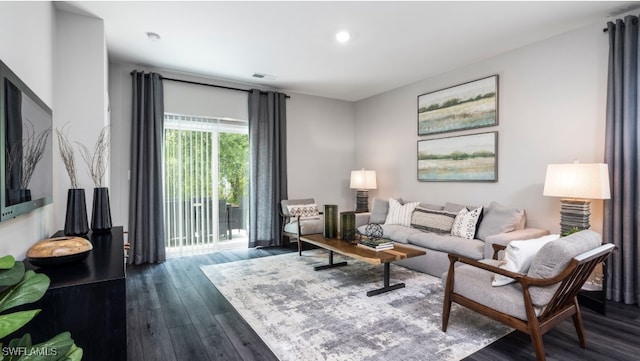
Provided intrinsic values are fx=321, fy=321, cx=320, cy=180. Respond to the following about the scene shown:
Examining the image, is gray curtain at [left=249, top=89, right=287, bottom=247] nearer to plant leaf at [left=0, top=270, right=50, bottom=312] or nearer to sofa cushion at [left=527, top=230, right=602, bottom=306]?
sofa cushion at [left=527, top=230, right=602, bottom=306]

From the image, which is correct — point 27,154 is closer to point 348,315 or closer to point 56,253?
point 56,253

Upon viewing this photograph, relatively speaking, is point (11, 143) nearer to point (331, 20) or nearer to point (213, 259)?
point (331, 20)

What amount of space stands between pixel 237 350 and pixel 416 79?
4405 mm

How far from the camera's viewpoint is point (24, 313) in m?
0.78

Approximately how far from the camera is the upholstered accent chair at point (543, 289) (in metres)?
1.89

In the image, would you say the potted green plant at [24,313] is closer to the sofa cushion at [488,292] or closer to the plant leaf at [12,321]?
the plant leaf at [12,321]

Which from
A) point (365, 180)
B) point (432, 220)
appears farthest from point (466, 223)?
point (365, 180)

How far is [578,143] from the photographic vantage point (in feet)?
10.8

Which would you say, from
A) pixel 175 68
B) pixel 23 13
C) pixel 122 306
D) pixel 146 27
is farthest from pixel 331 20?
pixel 122 306

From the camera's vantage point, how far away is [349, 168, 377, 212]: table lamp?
18.2ft

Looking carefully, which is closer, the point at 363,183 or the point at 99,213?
the point at 99,213

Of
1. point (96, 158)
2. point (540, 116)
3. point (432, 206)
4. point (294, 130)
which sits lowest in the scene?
point (432, 206)

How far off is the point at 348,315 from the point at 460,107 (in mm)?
3209

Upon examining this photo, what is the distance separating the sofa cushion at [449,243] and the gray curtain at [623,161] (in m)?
1.11
